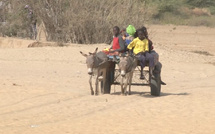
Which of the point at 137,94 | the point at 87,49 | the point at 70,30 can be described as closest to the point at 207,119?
the point at 137,94

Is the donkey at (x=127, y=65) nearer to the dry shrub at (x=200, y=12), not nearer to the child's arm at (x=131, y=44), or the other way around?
the child's arm at (x=131, y=44)

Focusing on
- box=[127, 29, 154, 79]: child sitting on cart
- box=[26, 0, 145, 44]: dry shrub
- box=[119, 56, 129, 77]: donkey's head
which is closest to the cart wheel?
box=[127, 29, 154, 79]: child sitting on cart

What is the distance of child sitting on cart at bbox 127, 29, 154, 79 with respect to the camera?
1219cm

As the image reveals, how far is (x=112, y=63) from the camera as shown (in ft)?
42.1

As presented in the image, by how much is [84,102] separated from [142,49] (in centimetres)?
171

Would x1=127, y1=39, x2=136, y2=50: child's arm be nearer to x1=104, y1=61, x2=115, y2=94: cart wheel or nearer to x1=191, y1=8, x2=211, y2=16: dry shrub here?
x1=104, y1=61, x2=115, y2=94: cart wheel

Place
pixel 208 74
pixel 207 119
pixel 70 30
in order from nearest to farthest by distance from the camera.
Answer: pixel 207 119 < pixel 208 74 < pixel 70 30

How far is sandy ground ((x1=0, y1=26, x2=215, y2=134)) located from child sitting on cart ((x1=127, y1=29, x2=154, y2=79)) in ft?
2.47

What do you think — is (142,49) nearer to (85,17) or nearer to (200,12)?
(85,17)

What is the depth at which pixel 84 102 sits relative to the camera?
11.6m

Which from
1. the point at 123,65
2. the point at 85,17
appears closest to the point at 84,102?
the point at 123,65

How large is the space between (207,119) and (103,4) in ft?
47.7

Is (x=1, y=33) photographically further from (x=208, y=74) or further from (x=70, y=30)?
(x=208, y=74)

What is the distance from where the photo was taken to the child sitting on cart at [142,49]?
12188mm
